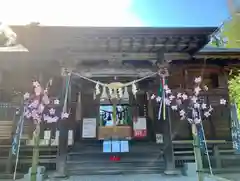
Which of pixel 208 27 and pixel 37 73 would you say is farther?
pixel 37 73

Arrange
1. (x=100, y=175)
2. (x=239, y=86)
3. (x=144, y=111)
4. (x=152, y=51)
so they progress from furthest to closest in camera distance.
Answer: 1. (x=144, y=111)
2. (x=239, y=86)
3. (x=152, y=51)
4. (x=100, y=175)

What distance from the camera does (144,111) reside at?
11578mm

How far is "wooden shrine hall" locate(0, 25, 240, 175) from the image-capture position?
8.47 m

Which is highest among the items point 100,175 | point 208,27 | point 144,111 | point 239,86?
point 208,27

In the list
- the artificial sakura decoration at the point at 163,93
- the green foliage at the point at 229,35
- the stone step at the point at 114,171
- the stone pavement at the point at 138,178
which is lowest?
the stone pavement at the point at 138,178

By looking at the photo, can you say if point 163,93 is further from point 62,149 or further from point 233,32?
point 233,32

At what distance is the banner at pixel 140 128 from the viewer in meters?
11.1

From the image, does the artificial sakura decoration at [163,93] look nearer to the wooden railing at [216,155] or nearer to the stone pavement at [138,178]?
the wooden railing at [216,155]

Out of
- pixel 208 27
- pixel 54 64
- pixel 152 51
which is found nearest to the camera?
pixel 208 27

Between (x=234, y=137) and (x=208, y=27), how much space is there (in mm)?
5293

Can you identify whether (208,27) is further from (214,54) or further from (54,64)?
(54,64)

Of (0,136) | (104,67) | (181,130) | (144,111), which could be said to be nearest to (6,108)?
(0,136)

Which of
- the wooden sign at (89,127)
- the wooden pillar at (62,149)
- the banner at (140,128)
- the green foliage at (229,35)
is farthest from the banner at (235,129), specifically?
the wooden pillar at (62,149)

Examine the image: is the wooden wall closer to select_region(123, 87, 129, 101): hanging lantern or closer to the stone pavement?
select_region(123, 87, 129, 101): hanging lantern
